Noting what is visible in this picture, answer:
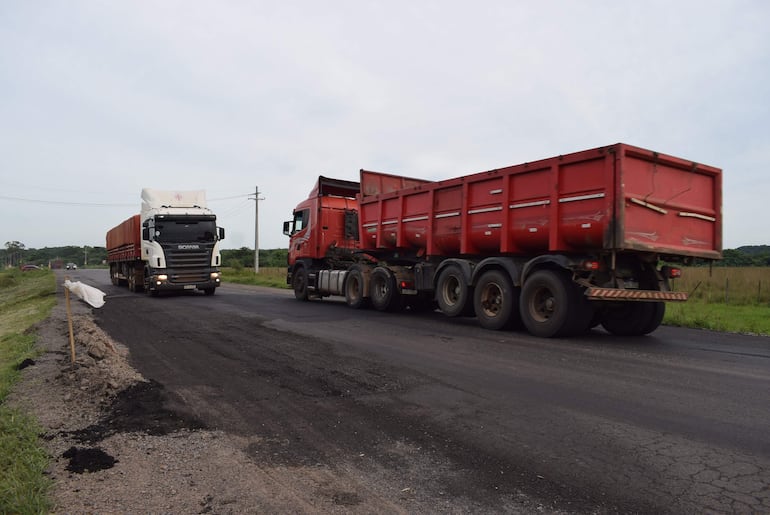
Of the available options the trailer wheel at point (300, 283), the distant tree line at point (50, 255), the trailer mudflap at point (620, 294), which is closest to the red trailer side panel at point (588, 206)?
the trailer mudflap at point (620, 294)

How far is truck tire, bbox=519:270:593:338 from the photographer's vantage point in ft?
30.2

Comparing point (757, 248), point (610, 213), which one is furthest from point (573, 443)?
point (757, 248)

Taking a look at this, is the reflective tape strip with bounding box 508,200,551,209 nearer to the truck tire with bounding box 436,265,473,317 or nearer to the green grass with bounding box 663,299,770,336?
the truck tire with bounding box 436,265,473,317

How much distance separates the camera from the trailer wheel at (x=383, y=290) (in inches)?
548

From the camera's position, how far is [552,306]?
9.68m

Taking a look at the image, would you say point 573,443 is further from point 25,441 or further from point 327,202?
point 327,202

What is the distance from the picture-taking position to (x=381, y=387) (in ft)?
19.2

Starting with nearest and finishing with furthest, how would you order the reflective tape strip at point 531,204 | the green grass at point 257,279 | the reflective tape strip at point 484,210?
the reflective tape strip at point 531,204, the reflective tape strip at point 484,210, the green grass at point 257,279

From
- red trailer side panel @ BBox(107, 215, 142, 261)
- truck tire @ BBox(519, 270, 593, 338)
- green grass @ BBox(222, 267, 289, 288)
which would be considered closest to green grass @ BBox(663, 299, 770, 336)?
truck tire @ BBox(519, 270, 593, 338)

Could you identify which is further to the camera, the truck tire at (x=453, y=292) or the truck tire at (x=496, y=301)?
the truck tire at (x=453, y=292)

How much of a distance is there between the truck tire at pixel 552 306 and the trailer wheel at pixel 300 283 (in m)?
9.65

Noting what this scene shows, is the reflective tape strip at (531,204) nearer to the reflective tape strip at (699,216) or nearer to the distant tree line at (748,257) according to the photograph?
the reflective tape strip at (699,216)

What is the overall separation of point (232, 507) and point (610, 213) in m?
7.36

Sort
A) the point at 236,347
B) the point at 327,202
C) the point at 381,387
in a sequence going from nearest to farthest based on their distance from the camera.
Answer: the point at 381,387 < the point at 236,347 < the point at 327,202
